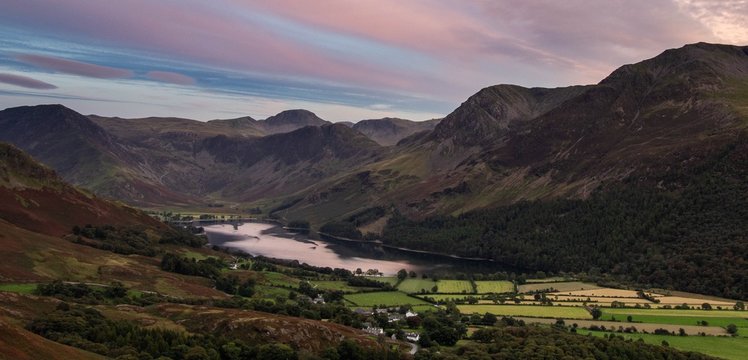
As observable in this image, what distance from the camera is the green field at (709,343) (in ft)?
422

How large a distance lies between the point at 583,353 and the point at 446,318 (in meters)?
36.2

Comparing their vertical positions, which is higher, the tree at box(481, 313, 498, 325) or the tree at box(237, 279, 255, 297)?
the tree at box(481, 313, 498, 325)

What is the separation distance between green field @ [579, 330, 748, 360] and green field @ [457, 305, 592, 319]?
20.6 m

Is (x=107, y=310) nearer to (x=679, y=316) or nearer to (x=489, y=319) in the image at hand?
(x=489, y=319)

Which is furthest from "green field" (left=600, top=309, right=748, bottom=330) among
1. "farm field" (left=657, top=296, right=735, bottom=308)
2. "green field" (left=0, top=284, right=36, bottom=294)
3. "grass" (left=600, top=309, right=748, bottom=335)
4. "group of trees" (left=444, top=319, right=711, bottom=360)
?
"green field" (left=0, top=284, right=36, bottom=294)

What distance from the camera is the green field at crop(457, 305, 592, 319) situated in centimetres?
16988

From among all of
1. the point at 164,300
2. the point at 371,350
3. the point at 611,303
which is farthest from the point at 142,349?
the point at 611,303

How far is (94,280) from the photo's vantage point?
15762 centimetres

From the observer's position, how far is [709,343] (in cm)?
13800

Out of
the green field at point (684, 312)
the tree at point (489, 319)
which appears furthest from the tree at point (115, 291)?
the green field at point (684, 312)

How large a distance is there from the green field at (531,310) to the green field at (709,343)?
20627mm

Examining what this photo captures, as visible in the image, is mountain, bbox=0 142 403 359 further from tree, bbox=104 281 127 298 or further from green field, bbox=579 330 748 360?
green field, bbox=579 330 748 360

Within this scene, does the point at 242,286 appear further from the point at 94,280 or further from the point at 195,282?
the point at 94,280

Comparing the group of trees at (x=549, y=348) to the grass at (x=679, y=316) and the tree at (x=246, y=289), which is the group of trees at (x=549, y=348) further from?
the tree at (x=246, y=289)
